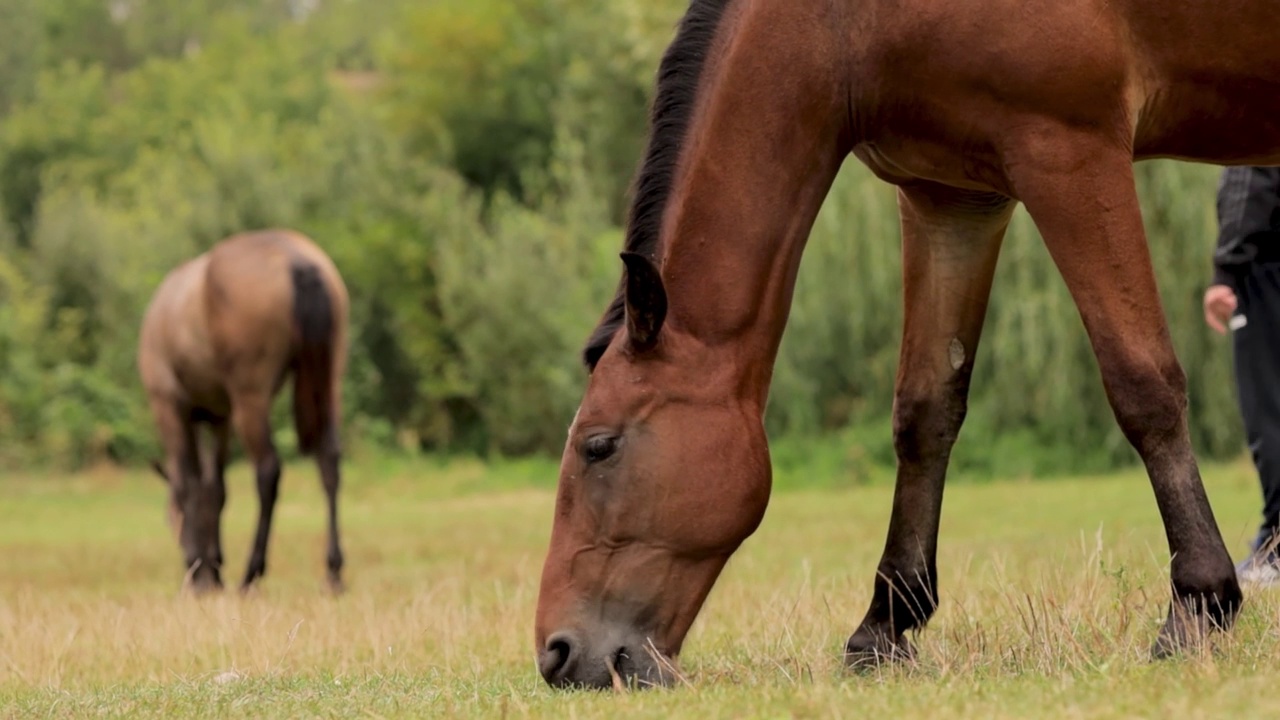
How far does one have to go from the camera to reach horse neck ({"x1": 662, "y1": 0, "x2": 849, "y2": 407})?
173 inches

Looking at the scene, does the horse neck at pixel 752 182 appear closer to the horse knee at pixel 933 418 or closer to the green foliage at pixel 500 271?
the horse knee at pixel 933 418

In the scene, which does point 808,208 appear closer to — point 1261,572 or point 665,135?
point 665,135

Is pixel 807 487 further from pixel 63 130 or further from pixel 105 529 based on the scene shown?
pixel 63 130

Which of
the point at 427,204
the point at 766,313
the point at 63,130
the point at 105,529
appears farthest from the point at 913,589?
the point at 63,130

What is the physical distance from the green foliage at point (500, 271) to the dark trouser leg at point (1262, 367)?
34.0ft

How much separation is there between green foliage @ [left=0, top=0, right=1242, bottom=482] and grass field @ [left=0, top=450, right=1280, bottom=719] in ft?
16.3

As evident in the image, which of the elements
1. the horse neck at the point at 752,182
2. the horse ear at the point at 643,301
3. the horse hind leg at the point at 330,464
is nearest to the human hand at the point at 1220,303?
the horse neck at the point at 752,182

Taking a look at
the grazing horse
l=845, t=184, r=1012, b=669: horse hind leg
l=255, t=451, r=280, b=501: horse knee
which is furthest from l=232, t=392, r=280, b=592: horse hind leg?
the grazing horse

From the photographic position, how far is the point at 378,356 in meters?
34.4

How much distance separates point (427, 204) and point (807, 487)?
598 inches

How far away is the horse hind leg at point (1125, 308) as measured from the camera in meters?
4.09

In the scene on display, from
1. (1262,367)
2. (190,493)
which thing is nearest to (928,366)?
(1262,367)

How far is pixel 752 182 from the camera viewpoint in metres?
4.41

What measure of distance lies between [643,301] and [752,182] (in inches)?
18.2
